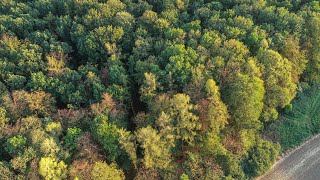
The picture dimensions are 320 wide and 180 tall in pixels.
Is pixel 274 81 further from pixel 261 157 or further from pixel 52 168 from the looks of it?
pixel 52 168

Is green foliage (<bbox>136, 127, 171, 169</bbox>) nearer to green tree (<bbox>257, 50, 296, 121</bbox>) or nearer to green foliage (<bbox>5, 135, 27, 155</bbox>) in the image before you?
green foliage (<bbox>5, 135, 27, 155</bbox>)

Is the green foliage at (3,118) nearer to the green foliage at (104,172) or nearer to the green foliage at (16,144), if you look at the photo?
the green foliage at (16,144)

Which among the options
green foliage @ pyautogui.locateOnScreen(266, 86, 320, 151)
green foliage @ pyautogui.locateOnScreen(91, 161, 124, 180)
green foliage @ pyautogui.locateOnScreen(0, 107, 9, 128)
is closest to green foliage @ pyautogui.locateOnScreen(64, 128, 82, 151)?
green foliage @ pyautogui.locateOnScreen(91, 161, 124, 180)

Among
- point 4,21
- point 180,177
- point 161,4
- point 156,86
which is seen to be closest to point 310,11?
point 161,4

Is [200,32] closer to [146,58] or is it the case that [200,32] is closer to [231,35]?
[231,35]

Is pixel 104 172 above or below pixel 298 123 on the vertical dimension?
below

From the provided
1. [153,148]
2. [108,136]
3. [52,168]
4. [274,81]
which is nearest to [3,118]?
[52,168]
